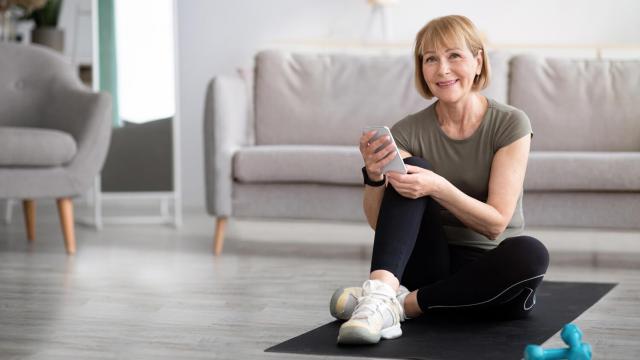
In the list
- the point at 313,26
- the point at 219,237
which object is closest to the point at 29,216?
the point at 219,237

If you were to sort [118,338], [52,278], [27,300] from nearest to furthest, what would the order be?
1. [118,338]
2. [27,300]
3. [52,278]

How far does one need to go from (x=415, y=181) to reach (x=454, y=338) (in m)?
0.33

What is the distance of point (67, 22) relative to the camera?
569 cm

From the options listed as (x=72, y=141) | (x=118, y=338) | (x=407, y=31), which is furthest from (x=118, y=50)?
(x=118, y=338)

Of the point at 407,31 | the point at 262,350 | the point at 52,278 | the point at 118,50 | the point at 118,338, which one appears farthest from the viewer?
the point at 407,31

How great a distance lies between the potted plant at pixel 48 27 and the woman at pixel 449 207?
3407mm

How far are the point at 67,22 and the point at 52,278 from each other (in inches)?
124

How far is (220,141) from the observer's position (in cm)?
344

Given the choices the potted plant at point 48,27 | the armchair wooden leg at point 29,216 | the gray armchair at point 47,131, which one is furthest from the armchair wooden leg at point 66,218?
the potted plant at point 48,27

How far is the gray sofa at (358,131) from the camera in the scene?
3.18 m

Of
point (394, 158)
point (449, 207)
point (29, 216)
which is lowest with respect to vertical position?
point (29, 216)

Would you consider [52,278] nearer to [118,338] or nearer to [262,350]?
[118,338]

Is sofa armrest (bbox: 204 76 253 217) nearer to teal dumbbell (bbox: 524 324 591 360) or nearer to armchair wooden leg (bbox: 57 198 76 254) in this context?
armchair wooden leg (bbox: 57 198 76 254)

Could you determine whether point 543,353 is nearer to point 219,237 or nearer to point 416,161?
point 416,161
